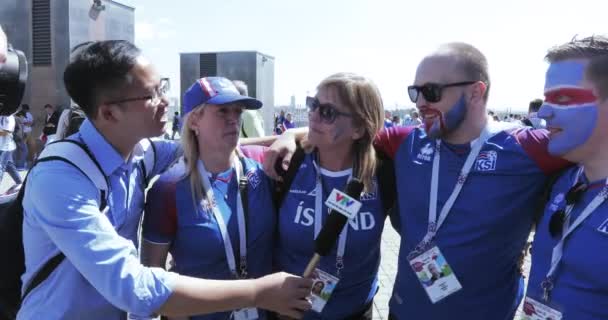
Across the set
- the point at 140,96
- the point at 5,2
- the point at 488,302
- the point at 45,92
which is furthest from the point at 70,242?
the point at 5,2

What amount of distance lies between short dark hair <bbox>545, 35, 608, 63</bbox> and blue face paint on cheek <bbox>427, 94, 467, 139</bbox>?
0.57m

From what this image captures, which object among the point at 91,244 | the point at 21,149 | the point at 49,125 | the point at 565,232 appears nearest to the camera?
the point at 91,244

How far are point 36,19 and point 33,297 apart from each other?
2027cm

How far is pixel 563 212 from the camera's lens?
6.88 ft

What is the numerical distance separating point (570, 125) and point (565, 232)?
1.63 ft

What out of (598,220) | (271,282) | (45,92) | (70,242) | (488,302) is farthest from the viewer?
(45,92)

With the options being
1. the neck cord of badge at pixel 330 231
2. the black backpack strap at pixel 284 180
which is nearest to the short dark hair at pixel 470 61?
the neck cord of badge at pixel 330 231

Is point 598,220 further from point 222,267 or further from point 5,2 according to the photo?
point 5,2

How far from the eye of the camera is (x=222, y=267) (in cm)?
268

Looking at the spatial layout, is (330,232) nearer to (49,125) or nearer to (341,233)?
(341,233)

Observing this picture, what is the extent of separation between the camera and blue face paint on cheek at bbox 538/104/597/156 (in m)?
2.11

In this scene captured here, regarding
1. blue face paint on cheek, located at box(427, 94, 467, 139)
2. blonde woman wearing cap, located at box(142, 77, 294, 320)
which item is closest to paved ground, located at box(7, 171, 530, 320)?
blonde woman wearing cap, located at box(142, 77, 294, 320)

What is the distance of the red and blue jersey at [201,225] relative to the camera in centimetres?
262

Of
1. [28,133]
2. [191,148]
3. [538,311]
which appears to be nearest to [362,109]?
[191,148]
